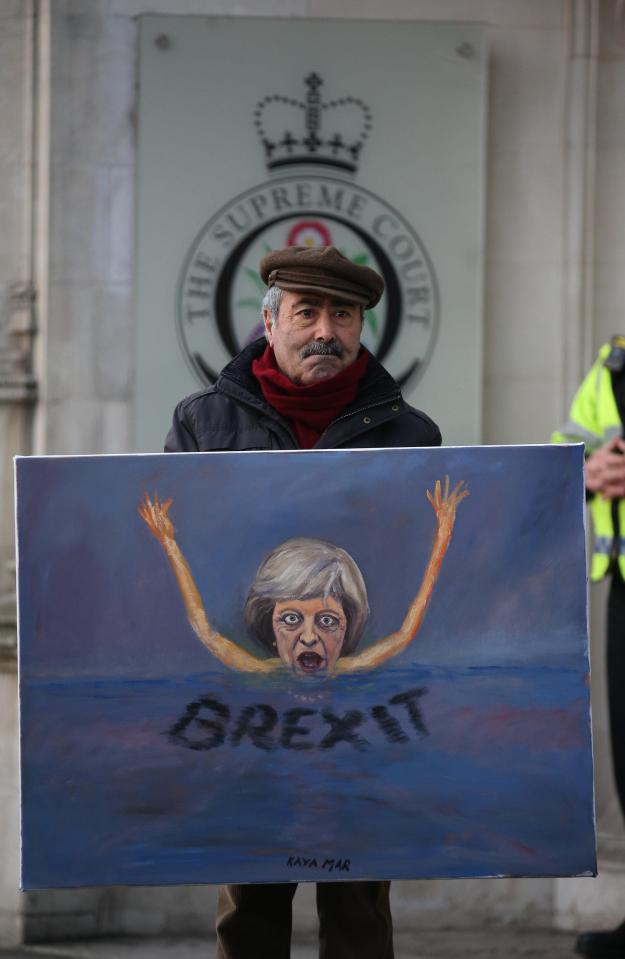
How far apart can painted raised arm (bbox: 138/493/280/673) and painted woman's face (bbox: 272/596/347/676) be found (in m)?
0.04

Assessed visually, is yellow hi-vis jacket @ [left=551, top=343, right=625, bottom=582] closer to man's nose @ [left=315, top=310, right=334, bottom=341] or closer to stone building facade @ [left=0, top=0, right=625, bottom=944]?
stone building facade @ [left=0, top=0, right=625, bottom=944]

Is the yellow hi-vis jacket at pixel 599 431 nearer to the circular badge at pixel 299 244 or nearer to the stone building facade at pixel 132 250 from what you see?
the stone building facade at pixel 132 250

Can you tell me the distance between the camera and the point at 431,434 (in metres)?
4.22

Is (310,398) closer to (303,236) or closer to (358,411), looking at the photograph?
(358,411)

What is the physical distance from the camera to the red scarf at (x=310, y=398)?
405cm

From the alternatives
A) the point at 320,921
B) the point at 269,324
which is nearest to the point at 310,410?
the point at 269,324

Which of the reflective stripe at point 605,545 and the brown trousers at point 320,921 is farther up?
the reflective stripe at point 605,545

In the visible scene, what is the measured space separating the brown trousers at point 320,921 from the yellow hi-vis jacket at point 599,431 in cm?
204

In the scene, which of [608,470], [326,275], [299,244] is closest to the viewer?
[326,275]

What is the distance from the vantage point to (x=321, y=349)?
13.2ft

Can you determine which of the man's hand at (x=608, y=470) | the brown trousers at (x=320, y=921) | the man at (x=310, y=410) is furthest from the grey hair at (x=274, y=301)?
the man's hand at (x=608, y=470)

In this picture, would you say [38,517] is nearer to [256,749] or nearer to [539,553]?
[256,749]

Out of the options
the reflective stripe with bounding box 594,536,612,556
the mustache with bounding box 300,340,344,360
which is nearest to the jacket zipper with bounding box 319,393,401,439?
the mustache with bounding box 300,340,344,360

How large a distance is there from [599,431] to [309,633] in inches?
96.3
